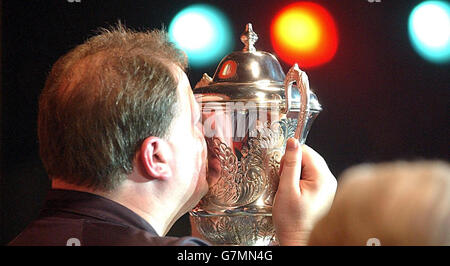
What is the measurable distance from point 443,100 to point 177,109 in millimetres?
881

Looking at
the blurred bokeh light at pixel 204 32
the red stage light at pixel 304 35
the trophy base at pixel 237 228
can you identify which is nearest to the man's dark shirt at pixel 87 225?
the trophy base at pixel 237 228

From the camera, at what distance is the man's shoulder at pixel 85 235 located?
0.96 m

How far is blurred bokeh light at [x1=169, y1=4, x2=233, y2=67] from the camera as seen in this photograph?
1.41 metres

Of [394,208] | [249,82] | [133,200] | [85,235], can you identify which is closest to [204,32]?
[249,82]

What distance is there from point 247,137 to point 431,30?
61cm

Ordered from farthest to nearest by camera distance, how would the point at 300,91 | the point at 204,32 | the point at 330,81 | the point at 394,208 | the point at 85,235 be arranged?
1. the point at 330,81
2. the point at 204,32
3. the point at 300,91
4. the point at 85,235
5. the point at 394,208

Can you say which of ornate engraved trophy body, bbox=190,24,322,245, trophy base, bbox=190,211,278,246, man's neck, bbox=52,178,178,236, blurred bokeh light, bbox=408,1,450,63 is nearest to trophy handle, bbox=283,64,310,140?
ornate engraved trophy body, bbox=190,24,322,245

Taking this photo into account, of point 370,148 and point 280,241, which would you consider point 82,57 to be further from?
point 370,148

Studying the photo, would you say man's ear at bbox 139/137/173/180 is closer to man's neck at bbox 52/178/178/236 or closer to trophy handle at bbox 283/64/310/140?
man's neck at bbox 52/178/178/236

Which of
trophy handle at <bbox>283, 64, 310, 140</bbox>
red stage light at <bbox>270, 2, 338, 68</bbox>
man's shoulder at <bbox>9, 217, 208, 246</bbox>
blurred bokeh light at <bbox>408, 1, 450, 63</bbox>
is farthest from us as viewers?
red stage light at <bbox>270, 2, 338, 68</bbox>

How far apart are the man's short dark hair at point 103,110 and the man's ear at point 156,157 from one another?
13 millimetres

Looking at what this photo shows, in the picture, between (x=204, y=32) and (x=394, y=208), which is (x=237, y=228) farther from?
(x=394, y=208)

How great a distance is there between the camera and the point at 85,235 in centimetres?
98

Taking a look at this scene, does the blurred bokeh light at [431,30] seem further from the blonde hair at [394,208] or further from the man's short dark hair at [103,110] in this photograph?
the blonde hair at [394,208]
